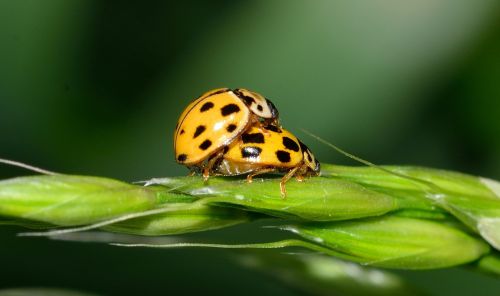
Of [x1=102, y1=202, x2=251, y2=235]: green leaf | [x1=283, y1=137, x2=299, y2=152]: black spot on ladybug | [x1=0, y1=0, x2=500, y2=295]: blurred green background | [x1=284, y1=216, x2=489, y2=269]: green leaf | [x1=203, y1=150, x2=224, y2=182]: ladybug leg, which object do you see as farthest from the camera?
[x1=0, y1=0, x2=500, y2=295]: blurred green background

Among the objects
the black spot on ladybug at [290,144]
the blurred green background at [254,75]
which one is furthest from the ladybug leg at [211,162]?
the blurred green background at [254,75]

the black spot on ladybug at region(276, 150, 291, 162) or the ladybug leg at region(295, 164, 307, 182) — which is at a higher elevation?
the black spot on ladybug at region(276, 150, 291, 162)

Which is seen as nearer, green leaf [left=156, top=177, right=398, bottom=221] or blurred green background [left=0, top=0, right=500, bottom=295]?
green leaf [left=156, top=177, right=398, bottom=221]

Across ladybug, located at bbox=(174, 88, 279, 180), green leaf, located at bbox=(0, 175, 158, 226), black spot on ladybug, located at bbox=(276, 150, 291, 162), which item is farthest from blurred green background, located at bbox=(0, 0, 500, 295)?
green leaf, located at bbox=(0, 175, 158, 226)

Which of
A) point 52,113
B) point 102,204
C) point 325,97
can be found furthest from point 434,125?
point 102,204

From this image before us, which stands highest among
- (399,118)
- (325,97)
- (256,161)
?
(325,97)

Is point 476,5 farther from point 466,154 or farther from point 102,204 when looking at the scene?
point 102,204

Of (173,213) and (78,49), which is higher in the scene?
(78,49)

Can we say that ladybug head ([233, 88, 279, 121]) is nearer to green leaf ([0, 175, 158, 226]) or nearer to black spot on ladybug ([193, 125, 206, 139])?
black spot on ladybug ([193, 125, 206, 139])
